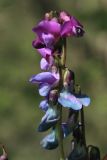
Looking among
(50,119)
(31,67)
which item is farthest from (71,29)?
(31,67)

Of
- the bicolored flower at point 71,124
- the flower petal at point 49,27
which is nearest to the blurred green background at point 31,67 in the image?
the bicolored flower at point 71,124

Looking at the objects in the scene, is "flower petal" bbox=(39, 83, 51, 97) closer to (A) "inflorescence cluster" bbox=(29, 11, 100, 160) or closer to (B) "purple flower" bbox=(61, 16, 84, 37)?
(A) "inflorescence cluster" bbox=(29, 11, 100, 160)

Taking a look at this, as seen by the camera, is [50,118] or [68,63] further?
[68,63]

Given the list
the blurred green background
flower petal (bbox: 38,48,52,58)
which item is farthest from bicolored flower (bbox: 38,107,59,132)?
the blurred green background

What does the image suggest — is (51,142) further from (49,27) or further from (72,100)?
(49,27)

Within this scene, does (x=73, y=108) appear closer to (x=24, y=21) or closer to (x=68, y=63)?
(x=68, y=63)

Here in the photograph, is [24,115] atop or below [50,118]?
below

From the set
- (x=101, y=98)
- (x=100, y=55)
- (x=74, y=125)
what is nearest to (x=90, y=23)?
(x=100, y=55)
